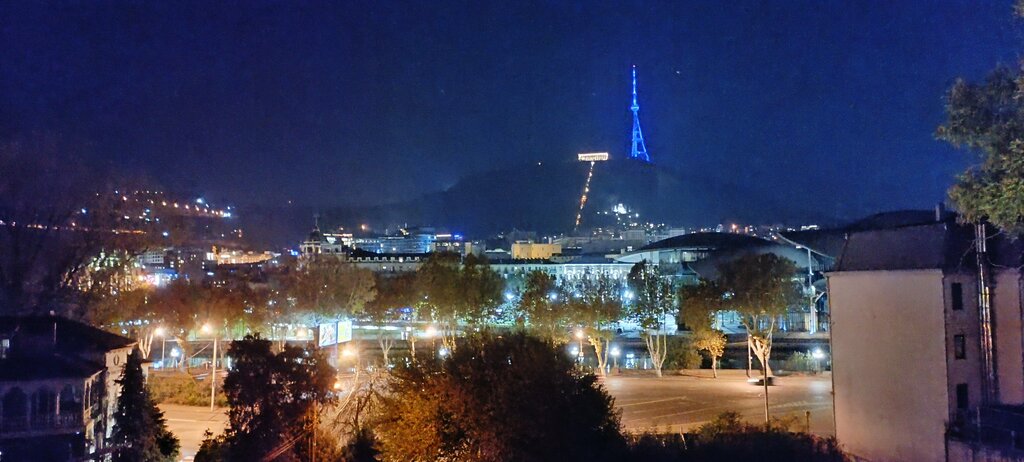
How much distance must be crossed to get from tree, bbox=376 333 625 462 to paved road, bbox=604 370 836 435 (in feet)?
20.9

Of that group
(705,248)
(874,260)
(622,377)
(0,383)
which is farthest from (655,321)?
(705,248)

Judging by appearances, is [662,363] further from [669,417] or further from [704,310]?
[669,417]

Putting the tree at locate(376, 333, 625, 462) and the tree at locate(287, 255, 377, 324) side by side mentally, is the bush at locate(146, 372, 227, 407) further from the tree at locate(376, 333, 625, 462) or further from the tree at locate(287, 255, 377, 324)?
the tree at locate(376, 333, 625, 462)

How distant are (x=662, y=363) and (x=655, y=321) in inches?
115

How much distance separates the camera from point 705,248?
234ft

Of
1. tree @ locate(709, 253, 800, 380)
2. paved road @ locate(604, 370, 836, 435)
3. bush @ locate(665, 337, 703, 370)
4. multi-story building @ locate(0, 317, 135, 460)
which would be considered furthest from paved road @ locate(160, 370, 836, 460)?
multi-story building @ locate(0, 317, 135, 460)

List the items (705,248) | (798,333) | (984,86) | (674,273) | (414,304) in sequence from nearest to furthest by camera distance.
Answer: (984,86) → (414,304) → (798,333) → (674,273) → (705,248)

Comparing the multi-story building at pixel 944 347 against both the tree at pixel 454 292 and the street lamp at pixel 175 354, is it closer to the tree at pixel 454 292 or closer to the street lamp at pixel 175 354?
the tree at pixel 454 292

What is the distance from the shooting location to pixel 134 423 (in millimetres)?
16469

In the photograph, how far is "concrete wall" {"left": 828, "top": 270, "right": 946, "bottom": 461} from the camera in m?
15.5

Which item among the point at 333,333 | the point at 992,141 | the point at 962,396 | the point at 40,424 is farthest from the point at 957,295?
the point at 40,424

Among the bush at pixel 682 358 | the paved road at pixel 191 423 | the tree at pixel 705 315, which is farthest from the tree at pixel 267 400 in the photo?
the bush at pixel 682 358

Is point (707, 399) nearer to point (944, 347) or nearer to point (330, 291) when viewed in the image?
point (944, 347)

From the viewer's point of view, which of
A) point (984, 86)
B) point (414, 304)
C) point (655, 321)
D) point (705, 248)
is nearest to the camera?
point (984, 86)
